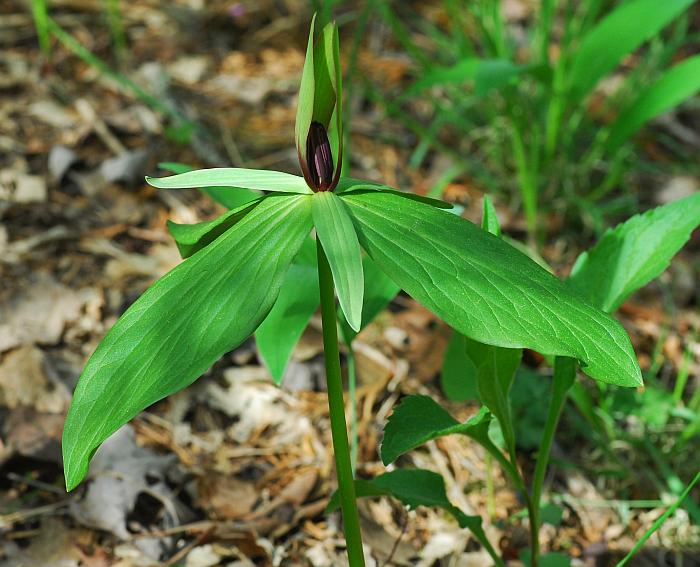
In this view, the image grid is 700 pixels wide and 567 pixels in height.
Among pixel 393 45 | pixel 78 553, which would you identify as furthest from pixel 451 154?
pixel 78 553

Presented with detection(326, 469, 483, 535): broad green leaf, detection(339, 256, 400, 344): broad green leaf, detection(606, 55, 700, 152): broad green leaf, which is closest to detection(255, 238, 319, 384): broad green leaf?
detection(339, 256, 400, 344): broad green leaf

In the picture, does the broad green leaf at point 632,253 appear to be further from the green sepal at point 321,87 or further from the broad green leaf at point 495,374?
the green sepal at point 321,87

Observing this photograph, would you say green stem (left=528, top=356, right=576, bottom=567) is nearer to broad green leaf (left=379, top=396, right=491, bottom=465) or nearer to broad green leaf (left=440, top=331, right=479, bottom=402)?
broad green leaf (left=379, top=396, right=491, bottom=465)

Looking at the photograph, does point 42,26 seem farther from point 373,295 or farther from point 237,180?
point 237,180

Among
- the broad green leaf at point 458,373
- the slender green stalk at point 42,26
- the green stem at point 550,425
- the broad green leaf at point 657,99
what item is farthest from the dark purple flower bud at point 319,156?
the slender green stalk at point 42,26

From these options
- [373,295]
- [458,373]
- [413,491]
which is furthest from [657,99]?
[413,491]

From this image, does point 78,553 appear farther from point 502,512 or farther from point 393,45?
Answer: point 393,45
